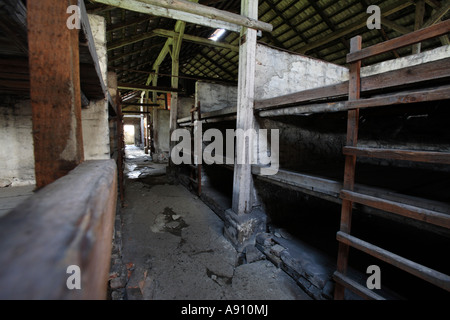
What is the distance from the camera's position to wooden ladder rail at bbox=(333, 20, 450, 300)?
1.90 metres

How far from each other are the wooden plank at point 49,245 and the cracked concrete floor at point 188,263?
9.79ft

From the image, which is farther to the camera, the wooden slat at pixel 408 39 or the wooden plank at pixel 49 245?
the wooden slat at pixel 408 39

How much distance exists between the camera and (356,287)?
8.88 ft

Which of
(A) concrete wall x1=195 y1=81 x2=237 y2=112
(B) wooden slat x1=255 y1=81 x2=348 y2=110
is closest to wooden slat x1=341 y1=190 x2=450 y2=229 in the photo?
(B) wooden slat x1=255 y1=81 x2=348 y2=110

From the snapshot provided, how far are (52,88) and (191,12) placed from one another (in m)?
3.25

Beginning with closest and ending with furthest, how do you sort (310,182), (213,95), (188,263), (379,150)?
(379,150), (310,182), (188,263), (213,95)

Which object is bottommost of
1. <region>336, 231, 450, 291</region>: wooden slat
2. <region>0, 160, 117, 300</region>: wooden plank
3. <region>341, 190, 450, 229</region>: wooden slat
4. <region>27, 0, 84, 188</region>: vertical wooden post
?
<region>336, 231, 450, 291</region>: wooden slat

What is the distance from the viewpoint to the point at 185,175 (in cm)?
886

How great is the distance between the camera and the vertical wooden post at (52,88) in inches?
46.3
